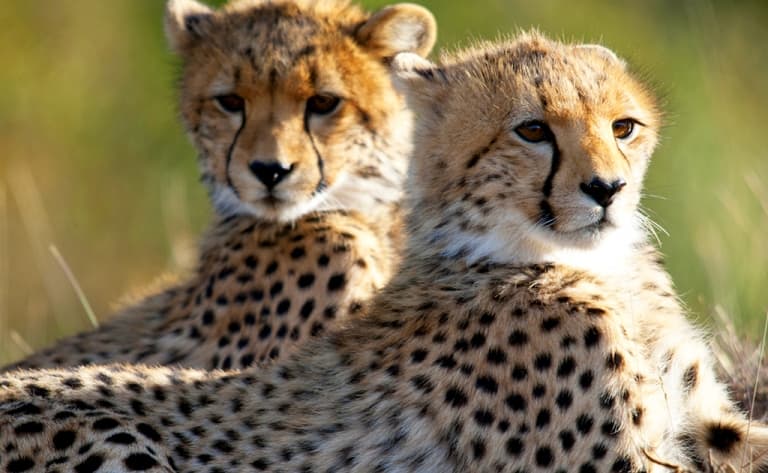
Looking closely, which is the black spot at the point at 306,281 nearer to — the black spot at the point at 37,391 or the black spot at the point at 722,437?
the black spot at the point at 37,391

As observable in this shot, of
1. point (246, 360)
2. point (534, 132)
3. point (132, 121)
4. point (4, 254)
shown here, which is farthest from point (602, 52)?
point (132, 121)

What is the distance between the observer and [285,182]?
171 inches

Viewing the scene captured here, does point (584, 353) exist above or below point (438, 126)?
below

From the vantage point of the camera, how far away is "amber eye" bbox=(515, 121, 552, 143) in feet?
11.5

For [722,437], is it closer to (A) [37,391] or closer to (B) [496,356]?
(B) [496,356]

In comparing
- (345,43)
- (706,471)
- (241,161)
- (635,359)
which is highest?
(345,43)

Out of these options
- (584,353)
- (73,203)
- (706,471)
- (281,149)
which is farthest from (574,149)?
(73,203)

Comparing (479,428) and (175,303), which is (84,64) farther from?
(479,428)

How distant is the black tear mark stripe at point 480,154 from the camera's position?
3607mm

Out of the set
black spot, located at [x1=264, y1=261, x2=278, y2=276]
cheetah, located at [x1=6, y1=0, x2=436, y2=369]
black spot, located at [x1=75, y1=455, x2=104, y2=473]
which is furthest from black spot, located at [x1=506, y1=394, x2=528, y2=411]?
black spot, located at [x1=264, y1=261, x2=278, y2=276]

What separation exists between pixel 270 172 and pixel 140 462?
1270 millimetres

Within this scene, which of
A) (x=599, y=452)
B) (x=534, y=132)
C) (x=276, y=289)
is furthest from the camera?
(x=276, y=289)

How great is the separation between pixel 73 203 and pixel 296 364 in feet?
20.8

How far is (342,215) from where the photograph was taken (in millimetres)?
4539
